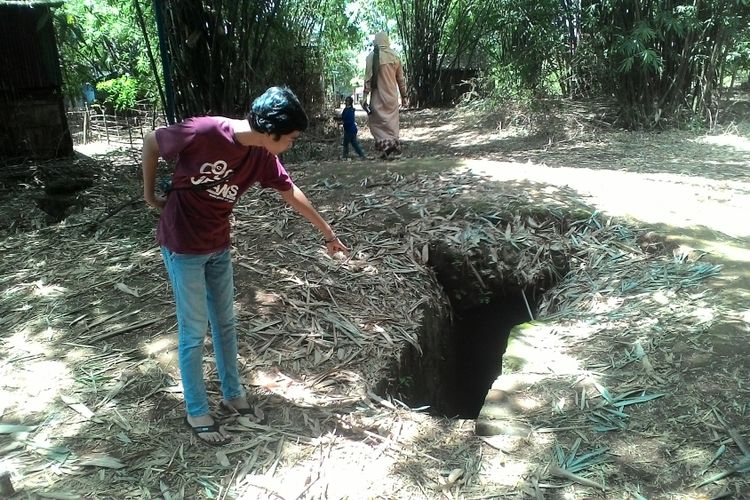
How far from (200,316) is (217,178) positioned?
0.53 metres

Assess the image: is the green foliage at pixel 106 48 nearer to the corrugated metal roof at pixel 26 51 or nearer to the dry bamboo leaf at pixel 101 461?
the corrugated metal roof at pixel 26 51

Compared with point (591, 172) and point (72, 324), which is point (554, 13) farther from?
point (72, 324)

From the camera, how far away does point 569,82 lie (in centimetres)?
988

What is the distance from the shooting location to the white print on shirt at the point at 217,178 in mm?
2092

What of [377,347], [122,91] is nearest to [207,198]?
[377,347]

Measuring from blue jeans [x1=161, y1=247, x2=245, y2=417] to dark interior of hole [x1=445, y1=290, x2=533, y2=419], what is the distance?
2096 mm

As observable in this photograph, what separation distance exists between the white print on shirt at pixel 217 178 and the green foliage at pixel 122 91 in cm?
1406

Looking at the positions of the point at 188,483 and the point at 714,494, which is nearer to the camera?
the point at 714,494

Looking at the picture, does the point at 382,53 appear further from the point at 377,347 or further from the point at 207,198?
the point at 207,198

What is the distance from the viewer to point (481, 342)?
4418mm

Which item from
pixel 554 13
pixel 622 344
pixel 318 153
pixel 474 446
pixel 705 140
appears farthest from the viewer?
pixel 554 13

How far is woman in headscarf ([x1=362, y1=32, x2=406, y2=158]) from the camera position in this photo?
640 centimetres

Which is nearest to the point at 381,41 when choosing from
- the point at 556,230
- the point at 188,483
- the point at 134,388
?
the point at 556,230

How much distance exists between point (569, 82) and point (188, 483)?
372 inches
